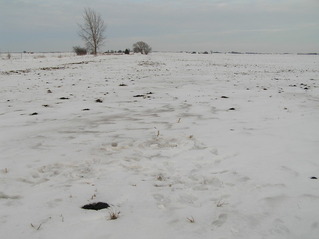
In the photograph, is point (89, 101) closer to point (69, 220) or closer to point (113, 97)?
point (113, 97)

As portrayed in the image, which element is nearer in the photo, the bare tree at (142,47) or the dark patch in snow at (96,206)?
the dark patch in snow at (96,206)

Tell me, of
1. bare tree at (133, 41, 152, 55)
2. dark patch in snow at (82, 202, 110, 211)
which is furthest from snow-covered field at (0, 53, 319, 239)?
bare tree at (133, 41, 152, 55)

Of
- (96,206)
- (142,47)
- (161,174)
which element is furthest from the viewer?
(142,47)

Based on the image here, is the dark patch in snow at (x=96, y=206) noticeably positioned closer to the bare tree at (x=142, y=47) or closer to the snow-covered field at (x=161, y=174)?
the snow-covered field at (x=161, y=174)

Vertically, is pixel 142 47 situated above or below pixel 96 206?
above

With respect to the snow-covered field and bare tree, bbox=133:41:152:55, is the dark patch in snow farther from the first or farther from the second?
bare tree, bbox=133:41:152:55

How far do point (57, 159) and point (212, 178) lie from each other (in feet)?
5.87

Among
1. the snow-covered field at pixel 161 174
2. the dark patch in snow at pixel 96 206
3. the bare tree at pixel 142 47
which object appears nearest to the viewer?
the snow-covered field at pixel 161 174

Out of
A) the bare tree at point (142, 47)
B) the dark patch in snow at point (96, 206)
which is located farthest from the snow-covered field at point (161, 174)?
the bare tree at point (142, 47)

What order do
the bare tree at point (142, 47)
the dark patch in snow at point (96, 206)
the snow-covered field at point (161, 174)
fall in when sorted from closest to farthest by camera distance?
1. the snow-covered field at point (161, 174)
2. the dark patch in snow at point (96, 206)
3. the bare tree at point (142, 47)

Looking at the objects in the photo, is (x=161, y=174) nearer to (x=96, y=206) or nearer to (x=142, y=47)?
(x=96, y=206)

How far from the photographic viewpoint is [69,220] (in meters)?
2.11

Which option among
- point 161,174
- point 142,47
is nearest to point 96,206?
point 161,174

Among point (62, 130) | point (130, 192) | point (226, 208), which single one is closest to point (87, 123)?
point (62, 130)
